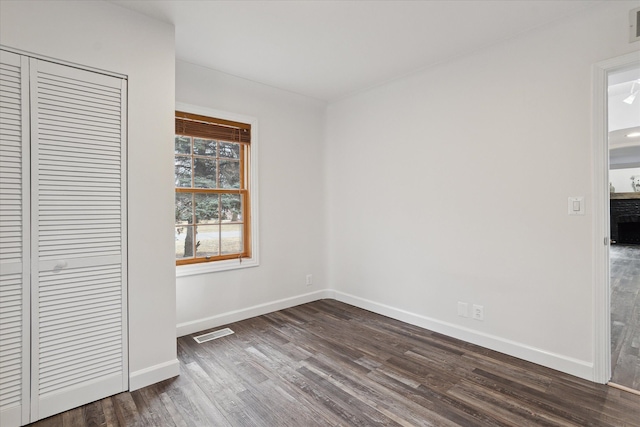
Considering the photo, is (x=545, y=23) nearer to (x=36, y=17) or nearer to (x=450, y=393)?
(x=450, y=393)

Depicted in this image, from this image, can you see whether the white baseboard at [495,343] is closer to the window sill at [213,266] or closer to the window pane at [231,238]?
the window sill at [213,266]

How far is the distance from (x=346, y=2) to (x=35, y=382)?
125 inches

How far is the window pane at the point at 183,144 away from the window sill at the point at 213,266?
117 centimetres

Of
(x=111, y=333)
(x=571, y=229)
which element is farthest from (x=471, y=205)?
(x=111, y=333)

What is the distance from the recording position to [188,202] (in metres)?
3.27

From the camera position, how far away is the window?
323 cm

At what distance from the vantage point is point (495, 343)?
277 cm

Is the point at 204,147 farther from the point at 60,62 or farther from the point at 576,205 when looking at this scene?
the point at 576,205

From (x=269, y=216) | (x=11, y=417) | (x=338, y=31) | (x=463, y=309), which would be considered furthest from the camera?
(x=269, y=216)

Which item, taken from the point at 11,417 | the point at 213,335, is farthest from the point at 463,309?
the point at 11,417

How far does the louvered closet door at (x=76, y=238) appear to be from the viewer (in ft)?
6.39

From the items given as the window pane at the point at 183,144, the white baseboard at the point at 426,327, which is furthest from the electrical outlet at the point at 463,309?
the window pane at the point at 183,144

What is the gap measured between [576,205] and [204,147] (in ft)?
11.1

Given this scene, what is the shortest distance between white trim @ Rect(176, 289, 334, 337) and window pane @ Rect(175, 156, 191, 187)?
1411 mm
